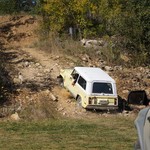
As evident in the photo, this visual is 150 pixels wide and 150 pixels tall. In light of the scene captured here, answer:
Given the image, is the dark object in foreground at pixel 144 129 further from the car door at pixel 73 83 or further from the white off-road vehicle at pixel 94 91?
the car door at pixel 73 83

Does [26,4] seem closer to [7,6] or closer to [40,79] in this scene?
[7,6]

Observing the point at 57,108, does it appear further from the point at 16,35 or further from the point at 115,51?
the point at 16,35

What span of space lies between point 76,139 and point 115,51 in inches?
508

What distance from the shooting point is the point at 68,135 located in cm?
1365

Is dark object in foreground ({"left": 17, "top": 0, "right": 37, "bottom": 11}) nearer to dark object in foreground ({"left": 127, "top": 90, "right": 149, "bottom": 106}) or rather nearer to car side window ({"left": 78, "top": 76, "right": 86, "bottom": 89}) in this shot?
car side window ({"left": 78, "top": 76, "right": 86, "bottom": 89})

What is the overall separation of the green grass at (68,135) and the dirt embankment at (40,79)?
4.28 ft

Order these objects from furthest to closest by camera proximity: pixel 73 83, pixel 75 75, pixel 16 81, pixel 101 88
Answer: pixel 16 81, pixel 75 75, pixel 73 83, pixel 101 88

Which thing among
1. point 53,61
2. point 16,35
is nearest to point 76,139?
point 53,61

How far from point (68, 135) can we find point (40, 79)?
7.49 meters

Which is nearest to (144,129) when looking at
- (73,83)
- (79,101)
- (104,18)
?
(79,101)

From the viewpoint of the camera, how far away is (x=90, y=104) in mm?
17531

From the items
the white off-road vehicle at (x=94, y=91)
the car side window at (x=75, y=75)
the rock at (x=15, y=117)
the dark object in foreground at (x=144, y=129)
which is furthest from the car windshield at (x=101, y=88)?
the dark object in foreground at (x=144, y=129)

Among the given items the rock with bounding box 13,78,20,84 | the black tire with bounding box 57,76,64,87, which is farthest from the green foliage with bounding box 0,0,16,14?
the black tire with bounding box 57,76,64,87

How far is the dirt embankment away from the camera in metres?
17.6
